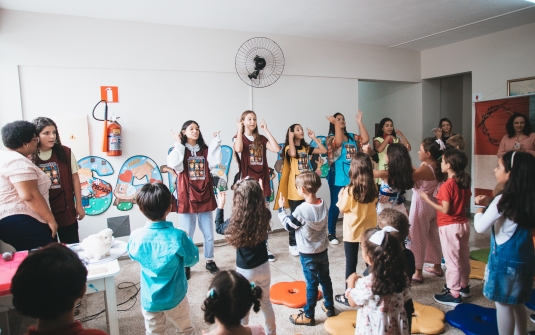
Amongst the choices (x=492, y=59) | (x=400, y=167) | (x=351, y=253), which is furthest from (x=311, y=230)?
(x=492, y=59)

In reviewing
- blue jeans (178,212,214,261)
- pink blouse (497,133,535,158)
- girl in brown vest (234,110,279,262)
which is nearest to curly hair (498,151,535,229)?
girl in brown vest (234,110,279,262)

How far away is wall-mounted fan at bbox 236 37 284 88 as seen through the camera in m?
4.46

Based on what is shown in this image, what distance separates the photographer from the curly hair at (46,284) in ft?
3.18

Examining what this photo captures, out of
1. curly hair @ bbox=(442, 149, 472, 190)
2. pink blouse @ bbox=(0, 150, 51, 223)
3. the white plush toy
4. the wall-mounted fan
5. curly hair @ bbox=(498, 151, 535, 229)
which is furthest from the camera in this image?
the wall-mounted fan

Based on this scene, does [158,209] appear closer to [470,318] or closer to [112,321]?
[112,321]

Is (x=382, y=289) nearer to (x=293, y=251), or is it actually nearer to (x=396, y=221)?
(x=396, y=221)

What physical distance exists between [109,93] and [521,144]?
4753 millimetres

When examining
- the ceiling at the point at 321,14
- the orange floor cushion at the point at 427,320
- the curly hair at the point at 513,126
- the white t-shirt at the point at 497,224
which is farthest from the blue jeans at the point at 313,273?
the curly hair at the point at 513,126

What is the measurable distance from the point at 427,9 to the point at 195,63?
272 centimetres

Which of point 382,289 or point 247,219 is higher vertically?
point 247,219

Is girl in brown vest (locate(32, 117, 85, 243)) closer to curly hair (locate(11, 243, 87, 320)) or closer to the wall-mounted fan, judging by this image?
curly hair (locate(11, 243, 87, 320))

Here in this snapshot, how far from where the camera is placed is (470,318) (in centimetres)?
237

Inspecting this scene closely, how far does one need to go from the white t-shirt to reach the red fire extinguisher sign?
3.54 m

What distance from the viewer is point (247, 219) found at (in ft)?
6.16
